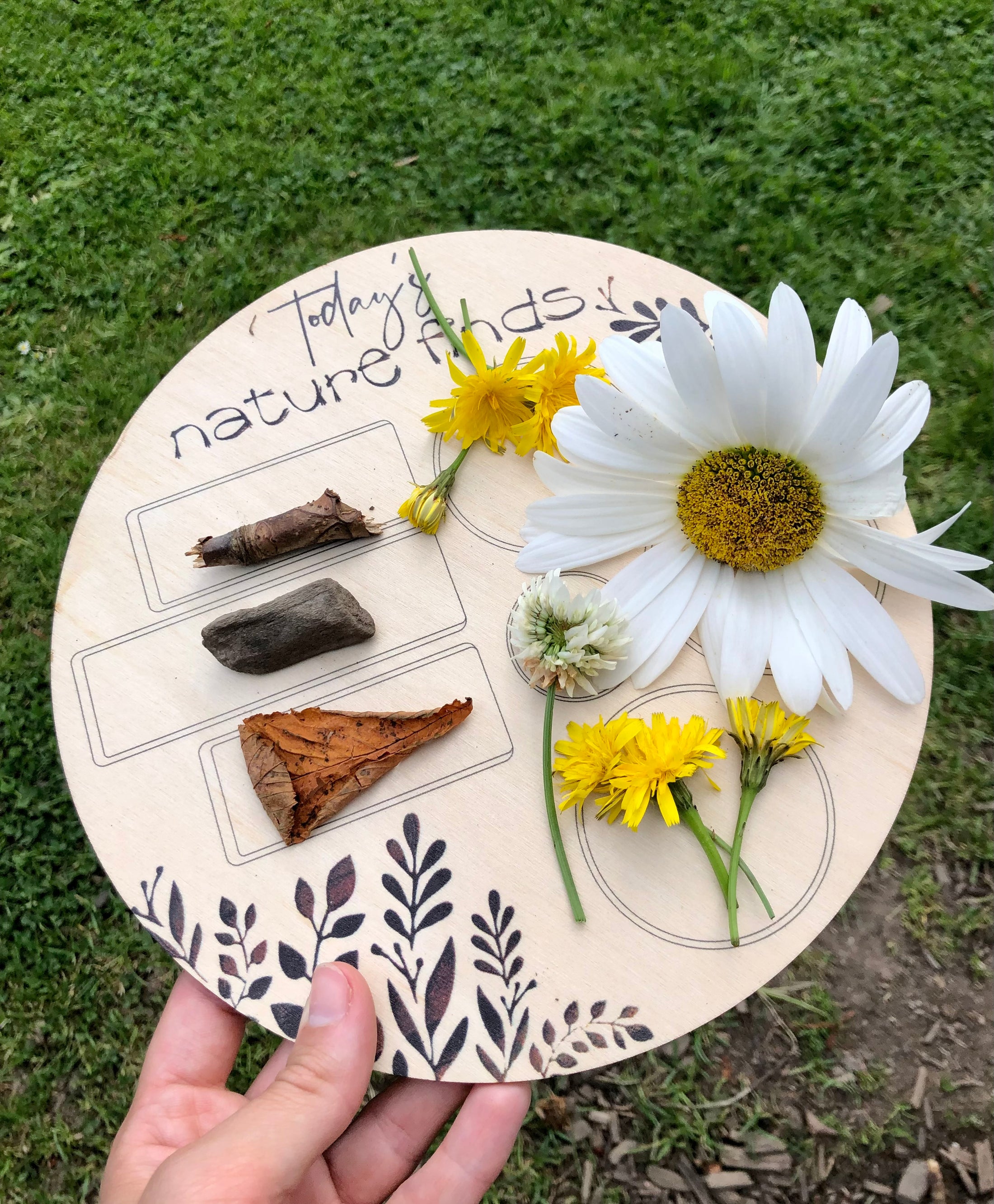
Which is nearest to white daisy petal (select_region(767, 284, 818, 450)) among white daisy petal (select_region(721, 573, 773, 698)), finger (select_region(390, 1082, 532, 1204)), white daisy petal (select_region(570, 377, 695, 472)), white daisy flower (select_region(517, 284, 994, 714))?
white daisy flower (select_region(517, 284, 994, 714))

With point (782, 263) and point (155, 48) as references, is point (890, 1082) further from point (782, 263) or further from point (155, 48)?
point (155, 48)

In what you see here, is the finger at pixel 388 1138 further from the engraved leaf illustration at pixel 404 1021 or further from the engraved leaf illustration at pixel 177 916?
the engraved leaf illustration at pixel 177 916

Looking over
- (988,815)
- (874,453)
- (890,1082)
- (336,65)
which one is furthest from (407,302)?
(890,1082)

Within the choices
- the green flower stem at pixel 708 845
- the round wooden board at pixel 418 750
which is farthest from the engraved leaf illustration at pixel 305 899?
the green flower stem at pixel 708 845

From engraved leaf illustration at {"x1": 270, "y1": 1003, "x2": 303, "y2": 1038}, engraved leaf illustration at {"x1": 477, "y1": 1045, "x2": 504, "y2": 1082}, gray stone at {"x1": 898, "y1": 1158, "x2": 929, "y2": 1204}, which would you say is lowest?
gray stone at {"x1": 898, "y1": 1158, "x2": 929, "y2": 1204}

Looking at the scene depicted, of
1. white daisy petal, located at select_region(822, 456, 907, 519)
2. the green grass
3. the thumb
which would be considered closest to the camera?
the thumb

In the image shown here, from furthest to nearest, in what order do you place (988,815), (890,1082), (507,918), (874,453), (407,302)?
(988,815) → (890,1082) → (407,302) → (507,918) → (874,453)

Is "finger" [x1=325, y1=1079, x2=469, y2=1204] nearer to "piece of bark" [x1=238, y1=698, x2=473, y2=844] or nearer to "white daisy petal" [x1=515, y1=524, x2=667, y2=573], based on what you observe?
"piece of bark" [x1=238, y1=698, x2=473, y2=844]
